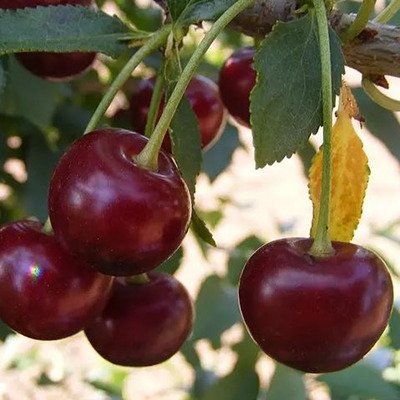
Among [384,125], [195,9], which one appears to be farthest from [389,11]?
[384,125]

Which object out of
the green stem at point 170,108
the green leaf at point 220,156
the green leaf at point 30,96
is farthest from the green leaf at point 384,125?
the green stem at point 170,108

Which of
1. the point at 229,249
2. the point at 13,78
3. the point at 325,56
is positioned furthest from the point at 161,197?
the point at 229,249

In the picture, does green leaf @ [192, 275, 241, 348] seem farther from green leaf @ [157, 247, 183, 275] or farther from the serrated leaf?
the serrated leaf

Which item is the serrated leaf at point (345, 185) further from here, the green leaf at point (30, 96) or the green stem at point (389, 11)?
the green leaf at point (30, 96)

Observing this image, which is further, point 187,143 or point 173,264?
point 173,264

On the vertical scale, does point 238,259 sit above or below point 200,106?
below

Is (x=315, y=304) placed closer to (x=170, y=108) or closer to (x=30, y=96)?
(x=170, y=108)

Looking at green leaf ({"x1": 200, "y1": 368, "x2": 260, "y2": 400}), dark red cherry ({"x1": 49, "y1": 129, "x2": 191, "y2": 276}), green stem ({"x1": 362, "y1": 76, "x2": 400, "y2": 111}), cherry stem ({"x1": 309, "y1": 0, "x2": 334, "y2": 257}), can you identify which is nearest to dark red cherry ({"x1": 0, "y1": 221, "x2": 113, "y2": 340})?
dark red cherry ({"x1": 49, "y1": 129, "x2": 191, "y2": 276})

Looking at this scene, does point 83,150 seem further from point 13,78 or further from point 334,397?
point 334,397
